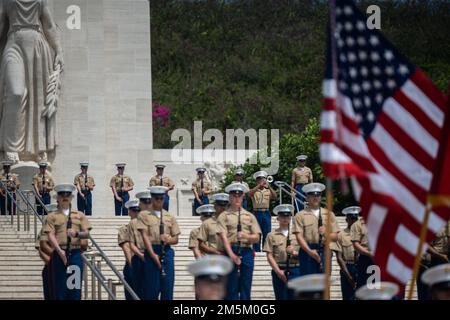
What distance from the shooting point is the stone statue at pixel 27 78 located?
27.4 m

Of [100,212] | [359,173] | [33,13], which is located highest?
[33,13]

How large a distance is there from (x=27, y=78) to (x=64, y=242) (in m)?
11.1

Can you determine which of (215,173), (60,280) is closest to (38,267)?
(60,280)

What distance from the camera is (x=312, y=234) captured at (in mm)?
17234

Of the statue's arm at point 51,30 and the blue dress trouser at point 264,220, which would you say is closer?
the blue dress trouser at point 264,220

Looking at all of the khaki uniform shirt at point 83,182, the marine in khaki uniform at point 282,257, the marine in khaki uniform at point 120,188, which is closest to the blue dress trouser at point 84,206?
the khaki uniform shirt at point 83,182

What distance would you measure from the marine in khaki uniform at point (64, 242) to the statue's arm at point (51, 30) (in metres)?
11.1

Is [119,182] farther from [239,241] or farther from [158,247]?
[239,241]

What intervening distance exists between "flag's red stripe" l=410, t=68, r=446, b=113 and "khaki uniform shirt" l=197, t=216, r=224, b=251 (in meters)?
6.82

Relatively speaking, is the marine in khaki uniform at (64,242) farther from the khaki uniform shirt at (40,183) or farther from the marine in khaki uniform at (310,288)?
the khaki uniform shirt at (40,183)
